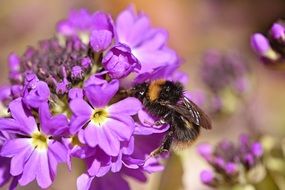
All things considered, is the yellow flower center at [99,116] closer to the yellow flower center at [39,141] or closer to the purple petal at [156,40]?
the yellow flower center at [39,141]

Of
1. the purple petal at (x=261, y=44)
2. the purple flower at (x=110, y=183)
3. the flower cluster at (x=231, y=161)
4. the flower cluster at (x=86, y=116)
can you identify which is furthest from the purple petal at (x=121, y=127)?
the purple petal at (x=261, y=44)

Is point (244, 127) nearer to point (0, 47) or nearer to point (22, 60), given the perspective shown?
point (22, 60)

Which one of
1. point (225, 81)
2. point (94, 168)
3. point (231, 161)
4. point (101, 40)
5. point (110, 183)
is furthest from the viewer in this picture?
point (225, 81)

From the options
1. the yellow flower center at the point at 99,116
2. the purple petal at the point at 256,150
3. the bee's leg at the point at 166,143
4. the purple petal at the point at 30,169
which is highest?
the yellow flower center at the point at 99,116

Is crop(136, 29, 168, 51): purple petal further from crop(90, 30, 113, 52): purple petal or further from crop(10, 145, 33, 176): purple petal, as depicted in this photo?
crop(10, 145, 33, 176): purple petal

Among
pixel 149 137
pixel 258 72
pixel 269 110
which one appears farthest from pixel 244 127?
pixel 149 137

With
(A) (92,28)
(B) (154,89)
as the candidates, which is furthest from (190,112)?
(A) (92,28)

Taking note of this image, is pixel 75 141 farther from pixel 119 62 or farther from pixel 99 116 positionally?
pixel 119 62
